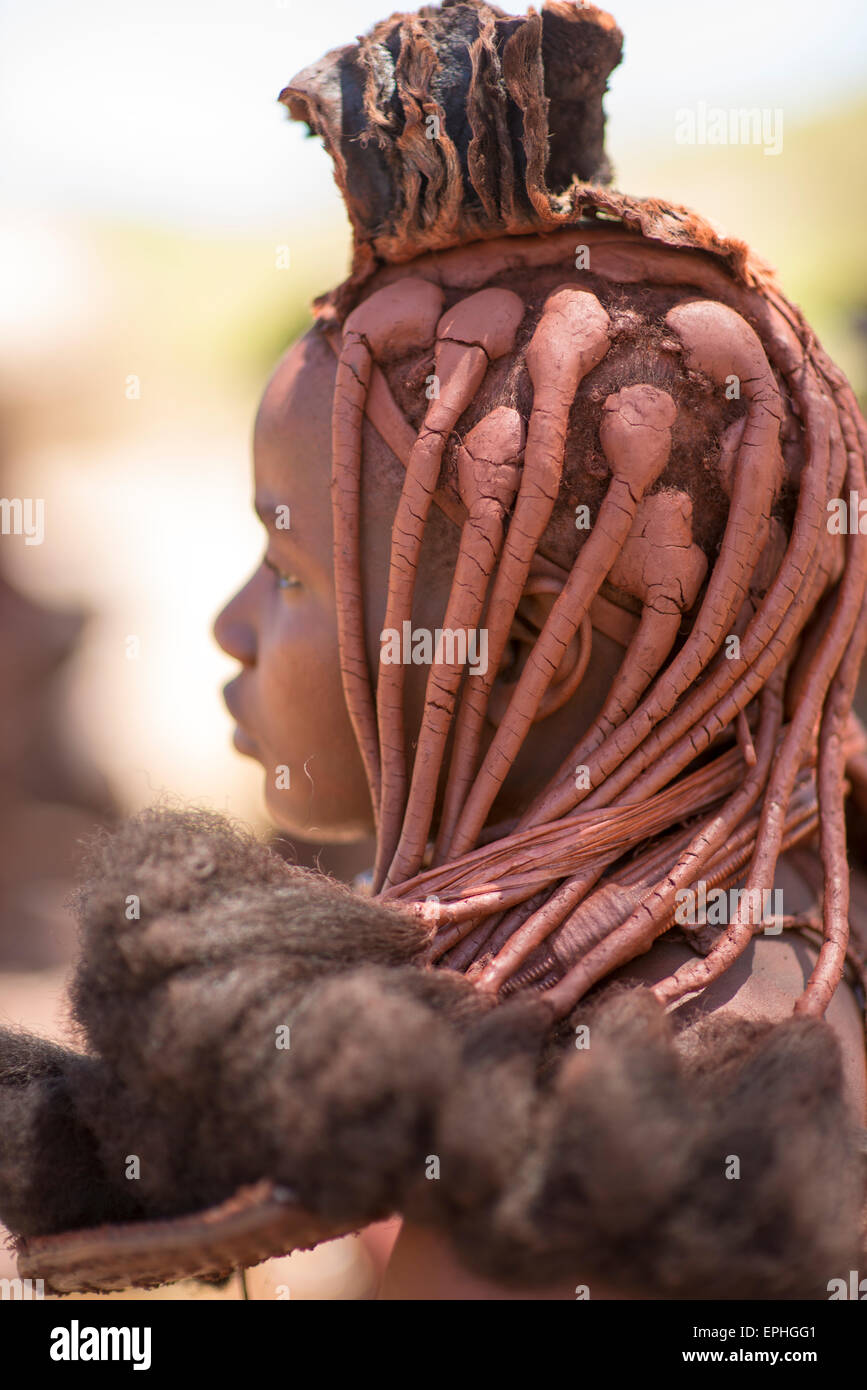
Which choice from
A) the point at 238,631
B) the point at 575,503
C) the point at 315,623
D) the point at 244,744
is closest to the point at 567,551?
the point at 575,503

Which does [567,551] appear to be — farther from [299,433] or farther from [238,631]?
[238,631]

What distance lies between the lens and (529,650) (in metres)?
1.51

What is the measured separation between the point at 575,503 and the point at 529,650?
0.22 meters

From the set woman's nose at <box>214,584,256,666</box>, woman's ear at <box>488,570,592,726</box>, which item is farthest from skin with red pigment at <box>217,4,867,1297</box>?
woman's nose at <box>214,584,256,666</box>

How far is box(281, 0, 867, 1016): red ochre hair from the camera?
1371 mm

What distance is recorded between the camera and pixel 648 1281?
97 cm

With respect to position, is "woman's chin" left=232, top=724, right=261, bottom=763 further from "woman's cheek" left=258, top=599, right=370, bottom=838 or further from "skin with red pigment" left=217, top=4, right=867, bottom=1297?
"skin with red pigment" left=217, top=4, right=867, bottom=1297

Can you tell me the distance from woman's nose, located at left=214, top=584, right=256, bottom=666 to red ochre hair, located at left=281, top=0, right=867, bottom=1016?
0.81 feet

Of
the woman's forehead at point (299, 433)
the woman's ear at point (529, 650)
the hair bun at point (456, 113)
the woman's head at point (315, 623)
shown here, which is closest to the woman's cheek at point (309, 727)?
the woman's head at point (315, 623)

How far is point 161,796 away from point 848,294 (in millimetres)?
4389

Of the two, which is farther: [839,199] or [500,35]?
[839,199]

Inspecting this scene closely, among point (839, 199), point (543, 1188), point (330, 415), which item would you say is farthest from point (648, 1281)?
point (839, 199)
